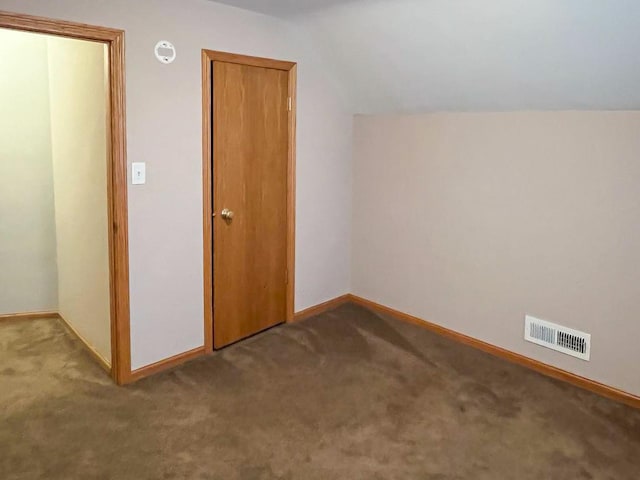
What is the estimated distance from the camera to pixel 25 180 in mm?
3908

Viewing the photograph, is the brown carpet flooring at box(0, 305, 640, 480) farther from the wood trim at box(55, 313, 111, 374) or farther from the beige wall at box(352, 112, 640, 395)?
the beige wall at box(352, 112, 640, 395)

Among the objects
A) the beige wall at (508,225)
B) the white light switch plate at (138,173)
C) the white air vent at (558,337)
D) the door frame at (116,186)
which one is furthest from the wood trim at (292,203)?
the white air vent at (558,337)

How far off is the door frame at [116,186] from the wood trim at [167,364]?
0.19 feet

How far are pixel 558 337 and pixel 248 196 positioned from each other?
2077 millimetres

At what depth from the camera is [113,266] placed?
304 centimetres

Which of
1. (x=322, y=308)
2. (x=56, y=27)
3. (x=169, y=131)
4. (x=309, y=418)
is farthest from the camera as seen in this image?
(x=322, y=308)

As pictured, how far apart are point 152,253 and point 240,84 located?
1.17 metres

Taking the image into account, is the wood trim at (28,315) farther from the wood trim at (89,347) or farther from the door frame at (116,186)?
the door frame at (116,186)

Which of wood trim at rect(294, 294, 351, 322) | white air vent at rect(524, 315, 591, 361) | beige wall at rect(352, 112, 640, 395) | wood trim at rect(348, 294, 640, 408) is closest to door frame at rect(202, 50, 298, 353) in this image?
wood trim at rect(294, 294, 351, 322)

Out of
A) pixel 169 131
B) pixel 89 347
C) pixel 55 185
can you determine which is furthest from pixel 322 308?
pixel 55 185

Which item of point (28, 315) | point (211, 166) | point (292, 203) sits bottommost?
point (28, 315)

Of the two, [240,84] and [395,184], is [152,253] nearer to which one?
[240,84]

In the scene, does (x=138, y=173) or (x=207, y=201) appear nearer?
(x=138, y=173)

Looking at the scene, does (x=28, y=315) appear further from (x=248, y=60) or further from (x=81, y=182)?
(x=248, y=60)
